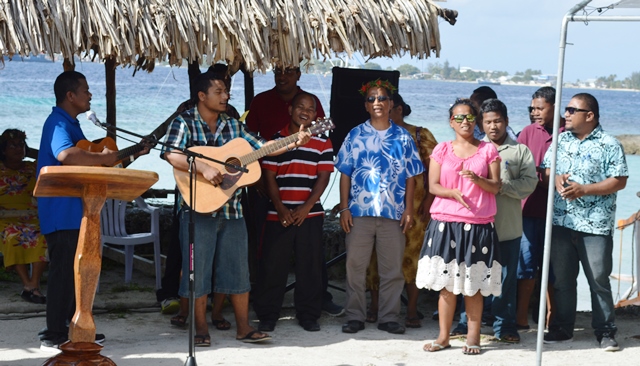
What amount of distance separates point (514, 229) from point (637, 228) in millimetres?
1450

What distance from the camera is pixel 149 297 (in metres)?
7.59

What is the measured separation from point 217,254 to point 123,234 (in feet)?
6.57

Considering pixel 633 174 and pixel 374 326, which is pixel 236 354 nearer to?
pixel 374 326

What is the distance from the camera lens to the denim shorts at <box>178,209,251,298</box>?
6.24 m

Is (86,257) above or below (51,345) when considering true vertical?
above

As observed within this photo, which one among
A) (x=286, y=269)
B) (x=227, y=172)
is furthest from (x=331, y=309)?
(x=227, y=172)

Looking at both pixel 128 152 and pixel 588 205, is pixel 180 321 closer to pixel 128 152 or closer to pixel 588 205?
pixel 128 152

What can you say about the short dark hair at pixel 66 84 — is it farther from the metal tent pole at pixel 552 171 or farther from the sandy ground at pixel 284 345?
the metal tent pole at pixel 552 171

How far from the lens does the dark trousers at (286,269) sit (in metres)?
6.84

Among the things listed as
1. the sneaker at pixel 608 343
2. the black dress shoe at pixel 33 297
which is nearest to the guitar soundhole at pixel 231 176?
the black dress shoe at pixel 33 297

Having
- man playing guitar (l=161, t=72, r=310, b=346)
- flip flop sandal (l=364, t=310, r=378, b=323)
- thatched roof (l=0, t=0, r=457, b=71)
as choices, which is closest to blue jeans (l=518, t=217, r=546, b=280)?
flip flop sandal (l=364, t=310, r=378, b=323)

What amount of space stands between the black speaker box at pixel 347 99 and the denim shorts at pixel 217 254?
223cm

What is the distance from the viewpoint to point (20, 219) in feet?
25.5

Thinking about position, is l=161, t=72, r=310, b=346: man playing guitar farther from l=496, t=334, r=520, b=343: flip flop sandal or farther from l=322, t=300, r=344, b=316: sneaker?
l=496, t=334, r=520, b=343: flip flop sandal
